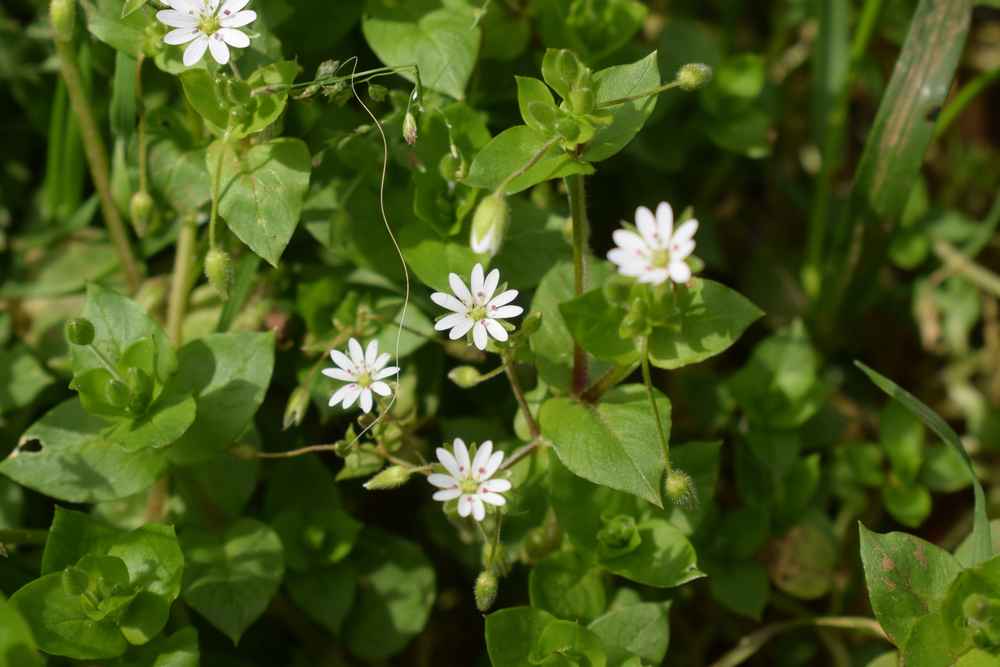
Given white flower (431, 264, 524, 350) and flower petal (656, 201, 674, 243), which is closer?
flower petal (656, 201, 674, 243)

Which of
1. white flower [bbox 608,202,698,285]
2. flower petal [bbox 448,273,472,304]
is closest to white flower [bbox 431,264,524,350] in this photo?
flower petal [bbox 448,273,472,304]

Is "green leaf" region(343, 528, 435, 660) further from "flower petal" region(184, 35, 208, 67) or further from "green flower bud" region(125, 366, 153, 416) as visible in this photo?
"flower petal" region(184, 35, 208, 67)

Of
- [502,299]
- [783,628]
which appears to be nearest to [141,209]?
[502,299]

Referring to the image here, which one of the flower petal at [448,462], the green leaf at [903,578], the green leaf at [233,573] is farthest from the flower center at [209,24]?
the green leaf at [903,578]

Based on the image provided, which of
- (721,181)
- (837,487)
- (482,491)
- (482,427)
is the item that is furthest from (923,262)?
(482,491)

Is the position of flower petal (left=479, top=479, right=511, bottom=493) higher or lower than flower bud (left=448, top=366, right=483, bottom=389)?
lower

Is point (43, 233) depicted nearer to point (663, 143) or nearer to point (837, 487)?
point (663, 143)

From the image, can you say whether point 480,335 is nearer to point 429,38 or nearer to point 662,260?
point 662,260
